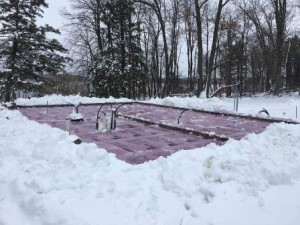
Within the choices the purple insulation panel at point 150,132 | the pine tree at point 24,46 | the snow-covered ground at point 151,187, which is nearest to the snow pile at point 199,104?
the purple insulation panel at point 150,132

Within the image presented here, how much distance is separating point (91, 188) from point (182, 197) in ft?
3.32

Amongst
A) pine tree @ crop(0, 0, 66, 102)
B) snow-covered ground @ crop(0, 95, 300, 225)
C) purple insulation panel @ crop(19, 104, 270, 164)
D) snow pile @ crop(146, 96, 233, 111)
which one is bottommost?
snow-covered ground @ crop(0, 95, 300, 225)

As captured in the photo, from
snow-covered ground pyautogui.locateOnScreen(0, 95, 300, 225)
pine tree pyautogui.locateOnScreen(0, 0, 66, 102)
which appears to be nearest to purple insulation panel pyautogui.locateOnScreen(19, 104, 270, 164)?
snow-covered ground pyautogui.locateOnScreen(0, 95, 300, 225)

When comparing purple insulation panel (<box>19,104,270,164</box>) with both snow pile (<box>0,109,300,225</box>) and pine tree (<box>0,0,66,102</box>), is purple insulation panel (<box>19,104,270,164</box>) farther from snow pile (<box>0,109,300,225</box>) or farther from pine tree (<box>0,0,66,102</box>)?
pine tree (<box>0,0,66,102</box>)

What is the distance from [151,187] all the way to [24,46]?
16.1m

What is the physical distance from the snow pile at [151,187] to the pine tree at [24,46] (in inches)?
539

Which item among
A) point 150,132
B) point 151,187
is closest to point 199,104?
point 150,132

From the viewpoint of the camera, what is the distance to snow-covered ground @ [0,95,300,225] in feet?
10.2

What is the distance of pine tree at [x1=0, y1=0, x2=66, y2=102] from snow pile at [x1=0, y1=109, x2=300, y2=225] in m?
13.7

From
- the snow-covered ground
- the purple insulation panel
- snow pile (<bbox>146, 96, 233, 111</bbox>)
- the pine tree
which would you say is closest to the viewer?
the snow-covered ground

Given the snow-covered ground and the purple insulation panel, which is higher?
the purple insulation panel

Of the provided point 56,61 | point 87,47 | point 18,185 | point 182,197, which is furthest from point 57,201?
point 87,47

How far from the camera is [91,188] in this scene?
137 inches

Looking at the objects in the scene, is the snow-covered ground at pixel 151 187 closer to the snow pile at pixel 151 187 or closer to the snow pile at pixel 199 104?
the snow pile at pixel 151 187
